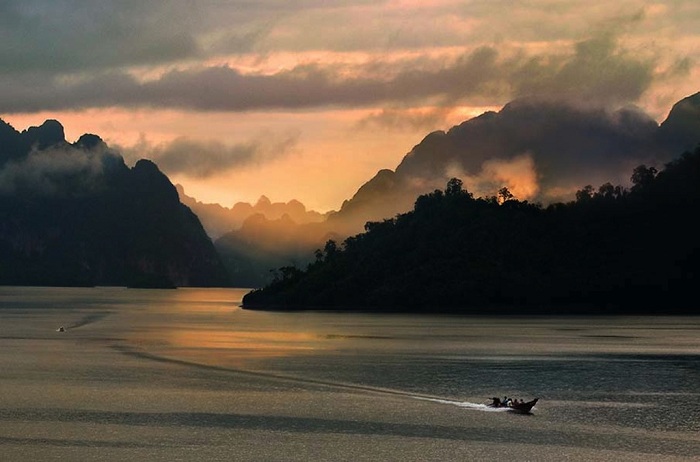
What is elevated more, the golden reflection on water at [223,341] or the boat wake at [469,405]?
the golden reflection on water at [223,341]

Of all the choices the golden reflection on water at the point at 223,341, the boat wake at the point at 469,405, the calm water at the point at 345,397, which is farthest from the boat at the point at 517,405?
the golden reflection on water at the point at 223,341

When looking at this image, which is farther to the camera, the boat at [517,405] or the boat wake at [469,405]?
the boat wake at [469,405]

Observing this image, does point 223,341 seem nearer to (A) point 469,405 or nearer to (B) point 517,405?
(A) point 469,405

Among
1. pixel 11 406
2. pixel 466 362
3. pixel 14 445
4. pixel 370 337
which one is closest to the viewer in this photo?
pixel 14 445

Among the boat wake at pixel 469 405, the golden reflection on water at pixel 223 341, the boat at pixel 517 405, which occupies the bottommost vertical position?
the boat wake at pixel 469 405

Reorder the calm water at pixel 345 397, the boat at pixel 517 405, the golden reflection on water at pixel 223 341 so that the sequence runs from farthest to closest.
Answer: the golden reflection on water at pixel 223 341 < the boat at pixel 517 405 < the calm water at pixel 345 397

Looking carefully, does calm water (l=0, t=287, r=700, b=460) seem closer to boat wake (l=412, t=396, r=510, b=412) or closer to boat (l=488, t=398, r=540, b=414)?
boat wake (l=412, t=396, r=510, b=412)

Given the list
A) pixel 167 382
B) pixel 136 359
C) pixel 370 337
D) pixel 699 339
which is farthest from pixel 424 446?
pixel 699 339

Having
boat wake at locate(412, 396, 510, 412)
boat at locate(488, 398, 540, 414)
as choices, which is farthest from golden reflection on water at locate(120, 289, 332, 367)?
boat at locate(488, 398, 540, 414)

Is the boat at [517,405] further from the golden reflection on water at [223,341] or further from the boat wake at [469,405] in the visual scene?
the golden reflection on water at [223,341]

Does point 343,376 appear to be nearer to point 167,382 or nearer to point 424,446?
point 167,382
